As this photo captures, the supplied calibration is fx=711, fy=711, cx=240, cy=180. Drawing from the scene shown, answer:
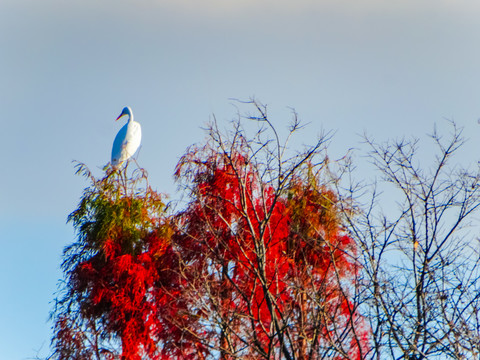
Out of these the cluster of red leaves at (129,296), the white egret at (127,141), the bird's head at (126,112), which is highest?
the bird's head at (126,112)

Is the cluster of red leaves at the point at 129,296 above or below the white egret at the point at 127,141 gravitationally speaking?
below

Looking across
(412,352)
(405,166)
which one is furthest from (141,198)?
(412,352)

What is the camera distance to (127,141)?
61.6 ft

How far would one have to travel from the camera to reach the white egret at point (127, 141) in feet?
59.3

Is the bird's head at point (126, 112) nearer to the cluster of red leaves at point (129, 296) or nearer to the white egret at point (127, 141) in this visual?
the white egret at point (127, 141)

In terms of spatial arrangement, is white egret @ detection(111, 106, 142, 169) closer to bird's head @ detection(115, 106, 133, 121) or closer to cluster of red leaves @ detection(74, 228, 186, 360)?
bird's head @ detection(115, 106, 133, 121)

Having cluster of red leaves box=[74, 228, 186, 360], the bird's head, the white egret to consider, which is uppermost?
the bird's head

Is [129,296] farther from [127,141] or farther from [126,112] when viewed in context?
[126,112]

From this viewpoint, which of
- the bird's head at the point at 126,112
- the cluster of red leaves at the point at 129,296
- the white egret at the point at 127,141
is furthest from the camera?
the bird's head at the point at 126,112

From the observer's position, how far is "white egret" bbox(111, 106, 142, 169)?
18062 millimetres

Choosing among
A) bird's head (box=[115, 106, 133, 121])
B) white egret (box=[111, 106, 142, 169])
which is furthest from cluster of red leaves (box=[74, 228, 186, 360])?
bird's head (box=[115, 106, 133, 121])

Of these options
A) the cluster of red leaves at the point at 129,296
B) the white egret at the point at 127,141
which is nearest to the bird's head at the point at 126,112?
the white egret at the point at 127,141

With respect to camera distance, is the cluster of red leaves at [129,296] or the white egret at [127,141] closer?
the cluster of red leaves at [129,296]

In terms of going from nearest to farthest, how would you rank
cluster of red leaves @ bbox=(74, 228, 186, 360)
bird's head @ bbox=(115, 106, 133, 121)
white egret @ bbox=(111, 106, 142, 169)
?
cluster of red leaves @ bbox=(74, 228, 186, 360) < white egret @ bbox=(111, 106, 142, 169) < bird's head @ bbox=(115, 106, 133, 121)
